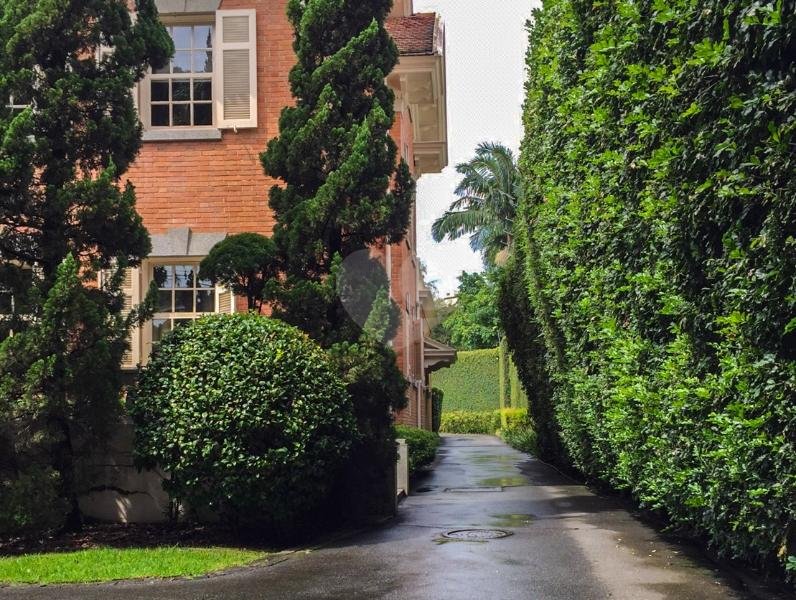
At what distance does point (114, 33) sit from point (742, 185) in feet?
25.7

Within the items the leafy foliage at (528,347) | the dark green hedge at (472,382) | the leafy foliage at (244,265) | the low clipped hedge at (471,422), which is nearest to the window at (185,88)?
the leafy foliage at (244,265)

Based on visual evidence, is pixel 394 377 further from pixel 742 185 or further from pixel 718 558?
pixel 742 185

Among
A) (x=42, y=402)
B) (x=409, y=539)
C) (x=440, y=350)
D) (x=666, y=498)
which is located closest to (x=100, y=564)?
(x=42, y=402)

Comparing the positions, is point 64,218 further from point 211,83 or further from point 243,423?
point 211,83

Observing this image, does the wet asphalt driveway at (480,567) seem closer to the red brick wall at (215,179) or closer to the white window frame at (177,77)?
the red brick wall at (215,179)

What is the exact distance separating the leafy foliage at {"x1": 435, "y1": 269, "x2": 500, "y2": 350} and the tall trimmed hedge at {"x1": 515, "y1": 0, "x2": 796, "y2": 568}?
41.6 metres

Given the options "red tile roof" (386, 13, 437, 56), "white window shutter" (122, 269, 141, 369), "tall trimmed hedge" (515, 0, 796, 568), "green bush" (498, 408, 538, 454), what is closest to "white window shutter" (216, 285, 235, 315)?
"white window shutter" (122, 269, 141, 369)

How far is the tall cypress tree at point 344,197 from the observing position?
1034 cm

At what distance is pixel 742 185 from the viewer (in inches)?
187

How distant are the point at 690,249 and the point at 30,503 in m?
6.52

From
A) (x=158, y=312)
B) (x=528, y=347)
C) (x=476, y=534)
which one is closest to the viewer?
(x=476, y=534)

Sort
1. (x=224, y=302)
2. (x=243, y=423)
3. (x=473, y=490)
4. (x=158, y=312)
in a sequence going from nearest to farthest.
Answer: (x=243, y=423)
(x=158, y=312)
(x=224, y=302)
(x=473, y=490)

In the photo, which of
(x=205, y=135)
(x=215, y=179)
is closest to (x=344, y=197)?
(x=215, y=179)

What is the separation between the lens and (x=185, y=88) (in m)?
14.1
